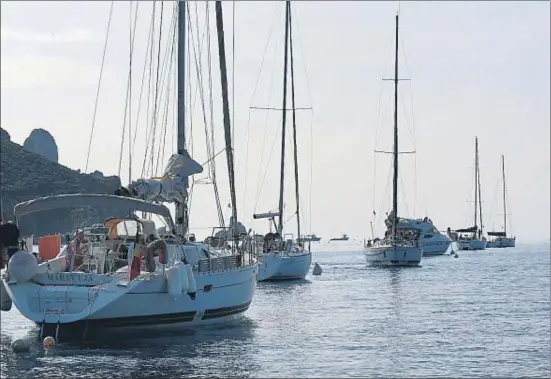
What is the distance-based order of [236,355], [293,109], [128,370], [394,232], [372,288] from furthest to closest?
[394,232] → [293,109] → [372,288] → [236,355] → [128,370]

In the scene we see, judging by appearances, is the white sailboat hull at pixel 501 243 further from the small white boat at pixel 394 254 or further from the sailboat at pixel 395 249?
the small white boat at pixel 394 254

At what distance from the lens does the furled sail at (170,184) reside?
33625 mm

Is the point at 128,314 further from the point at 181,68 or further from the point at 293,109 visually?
the point at 293,109

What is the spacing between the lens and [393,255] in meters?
76.9

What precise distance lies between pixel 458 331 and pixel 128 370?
1227cm

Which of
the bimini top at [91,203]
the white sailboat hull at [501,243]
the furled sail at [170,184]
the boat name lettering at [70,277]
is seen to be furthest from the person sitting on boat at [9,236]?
the white sailboat hull at [501,243]

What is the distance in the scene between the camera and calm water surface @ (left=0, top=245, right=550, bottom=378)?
24875mm

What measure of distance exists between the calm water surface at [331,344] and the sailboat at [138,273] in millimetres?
782

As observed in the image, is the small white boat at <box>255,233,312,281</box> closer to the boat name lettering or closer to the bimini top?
the bimini top

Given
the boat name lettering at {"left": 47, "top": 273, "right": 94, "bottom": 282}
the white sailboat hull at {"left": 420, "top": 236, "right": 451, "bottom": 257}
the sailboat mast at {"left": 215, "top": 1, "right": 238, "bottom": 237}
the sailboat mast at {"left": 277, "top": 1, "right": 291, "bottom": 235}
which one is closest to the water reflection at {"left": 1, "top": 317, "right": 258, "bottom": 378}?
the boat name lettering at {"left": 47, "top": 273, "right": 94, "bottom": 282}

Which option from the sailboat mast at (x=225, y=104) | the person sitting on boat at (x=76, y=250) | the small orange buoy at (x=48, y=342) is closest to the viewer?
the small orange buoy at (x=48, y=342)

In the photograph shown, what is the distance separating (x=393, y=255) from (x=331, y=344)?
157ft

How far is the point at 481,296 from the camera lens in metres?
48.6

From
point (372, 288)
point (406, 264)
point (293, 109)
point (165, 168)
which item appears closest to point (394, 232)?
point (406, 264)
